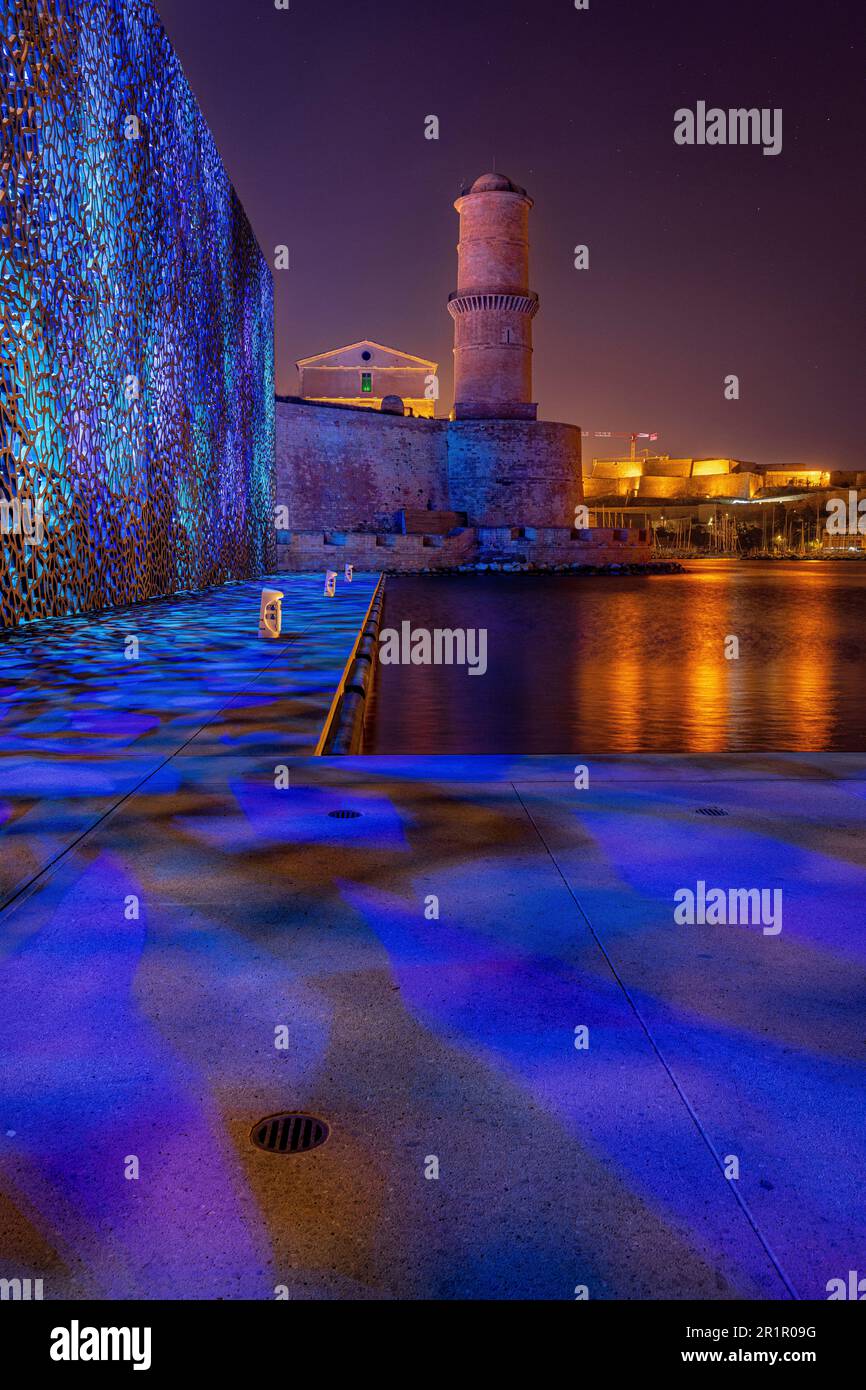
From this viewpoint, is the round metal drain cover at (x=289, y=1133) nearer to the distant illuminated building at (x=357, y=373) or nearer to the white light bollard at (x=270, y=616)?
the white light bollard at (x=270, y=616)

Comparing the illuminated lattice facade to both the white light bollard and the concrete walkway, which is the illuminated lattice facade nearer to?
the white light bollard

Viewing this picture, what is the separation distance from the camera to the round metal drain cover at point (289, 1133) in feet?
6.76

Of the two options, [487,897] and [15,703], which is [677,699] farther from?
[487,897]

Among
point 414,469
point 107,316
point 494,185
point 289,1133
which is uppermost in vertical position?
point 494,185

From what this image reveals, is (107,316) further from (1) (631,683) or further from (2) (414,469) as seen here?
(2) (414,469)

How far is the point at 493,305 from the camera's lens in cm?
5422

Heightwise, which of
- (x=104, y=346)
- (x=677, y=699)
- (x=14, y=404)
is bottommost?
(x=677, y=699)

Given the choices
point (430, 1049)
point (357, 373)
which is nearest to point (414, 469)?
point (357, 373)

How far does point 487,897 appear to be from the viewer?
11.5 ft

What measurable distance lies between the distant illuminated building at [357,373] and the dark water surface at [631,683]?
136 feet

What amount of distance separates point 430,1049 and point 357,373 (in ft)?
230

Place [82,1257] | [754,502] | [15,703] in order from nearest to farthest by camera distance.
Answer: [82,1257], [15,703], [754,502]
